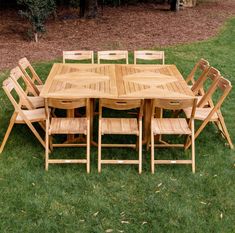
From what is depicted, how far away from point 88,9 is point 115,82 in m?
9.83

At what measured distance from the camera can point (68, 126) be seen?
6270 millimetres

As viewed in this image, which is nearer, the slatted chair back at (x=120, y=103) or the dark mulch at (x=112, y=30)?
the slatted chair back at (x=120, y=103)

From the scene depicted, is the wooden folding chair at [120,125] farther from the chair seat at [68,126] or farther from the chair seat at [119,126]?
the chair seat at [68,126]

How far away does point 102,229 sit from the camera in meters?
5.04

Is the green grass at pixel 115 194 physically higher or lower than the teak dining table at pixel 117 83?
lower

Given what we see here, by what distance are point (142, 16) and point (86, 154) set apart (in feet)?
38.4

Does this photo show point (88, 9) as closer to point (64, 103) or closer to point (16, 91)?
point (16, 91)

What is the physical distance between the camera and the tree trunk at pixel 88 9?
15.9m

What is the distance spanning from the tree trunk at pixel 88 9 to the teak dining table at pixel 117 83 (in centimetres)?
868

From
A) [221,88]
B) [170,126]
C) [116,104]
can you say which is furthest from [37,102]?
[221,88]

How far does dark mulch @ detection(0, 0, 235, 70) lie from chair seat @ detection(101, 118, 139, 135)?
529 cm

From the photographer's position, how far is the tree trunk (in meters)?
15.9

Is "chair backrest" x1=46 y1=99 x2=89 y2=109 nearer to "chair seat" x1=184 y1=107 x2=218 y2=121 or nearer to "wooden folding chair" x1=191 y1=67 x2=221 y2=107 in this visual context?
"chair seat" x1=184 y1=107 x2=218 y2=121

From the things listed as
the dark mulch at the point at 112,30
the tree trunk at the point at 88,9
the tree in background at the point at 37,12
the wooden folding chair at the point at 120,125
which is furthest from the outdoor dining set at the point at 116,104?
the tree trunk at the point at 88,9
